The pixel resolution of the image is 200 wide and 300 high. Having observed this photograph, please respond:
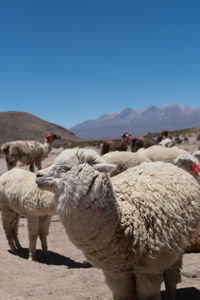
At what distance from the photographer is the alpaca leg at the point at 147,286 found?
9.65 feet

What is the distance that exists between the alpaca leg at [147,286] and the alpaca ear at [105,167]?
3.36 feet

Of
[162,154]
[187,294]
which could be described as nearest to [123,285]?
[187,294]

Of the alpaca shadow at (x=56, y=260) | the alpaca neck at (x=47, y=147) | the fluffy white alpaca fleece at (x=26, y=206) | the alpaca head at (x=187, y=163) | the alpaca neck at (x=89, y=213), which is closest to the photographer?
the alpaca neck at (x=89, y=213)

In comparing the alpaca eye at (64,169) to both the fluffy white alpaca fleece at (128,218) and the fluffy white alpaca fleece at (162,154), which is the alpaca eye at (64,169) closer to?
the fluffy white alpaca fleece at (128,218)

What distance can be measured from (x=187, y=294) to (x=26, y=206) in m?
2.86

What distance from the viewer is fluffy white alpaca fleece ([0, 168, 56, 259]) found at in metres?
5.56

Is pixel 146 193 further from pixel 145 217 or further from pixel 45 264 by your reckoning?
pixel 45 264

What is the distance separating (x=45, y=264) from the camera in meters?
5.65

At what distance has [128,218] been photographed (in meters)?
2.88

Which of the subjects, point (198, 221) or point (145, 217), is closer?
point (145, 217)

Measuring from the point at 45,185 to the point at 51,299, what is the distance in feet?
6.64

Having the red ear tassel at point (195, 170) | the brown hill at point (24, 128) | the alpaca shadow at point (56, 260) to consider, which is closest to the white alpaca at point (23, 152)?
the alpaca shadow at point (56, 260)

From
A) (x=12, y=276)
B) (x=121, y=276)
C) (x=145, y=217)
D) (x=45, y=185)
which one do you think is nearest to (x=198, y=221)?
(x=145, y=217)

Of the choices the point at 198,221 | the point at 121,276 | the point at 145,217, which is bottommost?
the point at 121,276
